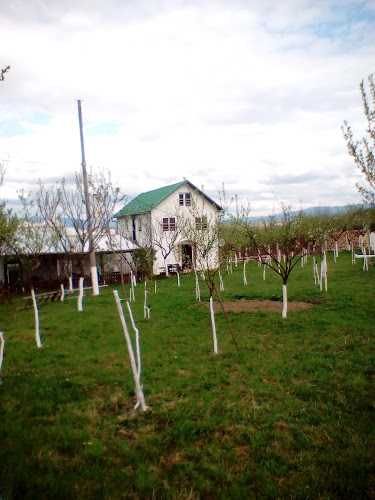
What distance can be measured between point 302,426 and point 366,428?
87 centimetres

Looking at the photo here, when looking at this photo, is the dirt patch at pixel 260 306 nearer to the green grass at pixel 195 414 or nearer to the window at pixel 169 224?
the green grass at pixel 195 414

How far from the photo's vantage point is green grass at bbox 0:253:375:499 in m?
3.83

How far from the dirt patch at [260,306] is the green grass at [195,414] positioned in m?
2.15

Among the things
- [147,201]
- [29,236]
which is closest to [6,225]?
[29,236]

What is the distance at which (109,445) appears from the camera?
4582 millimetres

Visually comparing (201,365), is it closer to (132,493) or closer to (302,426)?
(302,426)

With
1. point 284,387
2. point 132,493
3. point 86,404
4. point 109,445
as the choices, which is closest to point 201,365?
point 284,387

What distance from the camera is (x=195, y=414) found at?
17.8 ft

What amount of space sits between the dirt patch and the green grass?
215cm

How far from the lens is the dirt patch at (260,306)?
42.5 feet

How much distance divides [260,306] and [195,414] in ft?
28.7

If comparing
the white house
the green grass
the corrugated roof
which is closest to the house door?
the white house

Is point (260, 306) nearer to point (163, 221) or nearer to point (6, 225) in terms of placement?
point (6, 225)

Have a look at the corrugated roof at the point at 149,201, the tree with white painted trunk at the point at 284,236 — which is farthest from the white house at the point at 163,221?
the tree with white painted trunk at the point at 284,236
